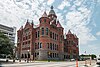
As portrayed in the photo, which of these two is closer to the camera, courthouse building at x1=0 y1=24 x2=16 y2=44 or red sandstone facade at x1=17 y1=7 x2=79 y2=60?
red sandstone facade at x1=17 y1=7 x2=79 y2=60

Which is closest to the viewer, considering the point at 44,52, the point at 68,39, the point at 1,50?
the point at 1,50

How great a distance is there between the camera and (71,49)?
108 m

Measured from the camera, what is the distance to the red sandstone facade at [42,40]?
243ft

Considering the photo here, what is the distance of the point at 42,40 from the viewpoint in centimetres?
7400

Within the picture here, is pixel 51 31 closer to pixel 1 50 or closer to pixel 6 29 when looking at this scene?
pixel 1 50

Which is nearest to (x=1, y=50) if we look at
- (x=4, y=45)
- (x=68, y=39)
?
(x=4, y=45)

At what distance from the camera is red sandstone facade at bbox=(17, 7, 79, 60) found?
243 feet

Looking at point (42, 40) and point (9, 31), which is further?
point (9, 31)

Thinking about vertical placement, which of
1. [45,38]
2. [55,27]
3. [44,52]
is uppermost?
[55,27]

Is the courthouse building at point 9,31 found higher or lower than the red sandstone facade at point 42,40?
higher

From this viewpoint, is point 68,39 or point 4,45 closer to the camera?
point 4,45

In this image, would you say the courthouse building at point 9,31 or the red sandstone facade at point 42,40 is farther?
the courthouse building at point 9,31

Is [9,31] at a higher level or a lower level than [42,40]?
higher

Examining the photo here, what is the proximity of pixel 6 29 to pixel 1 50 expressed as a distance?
125035 mm
